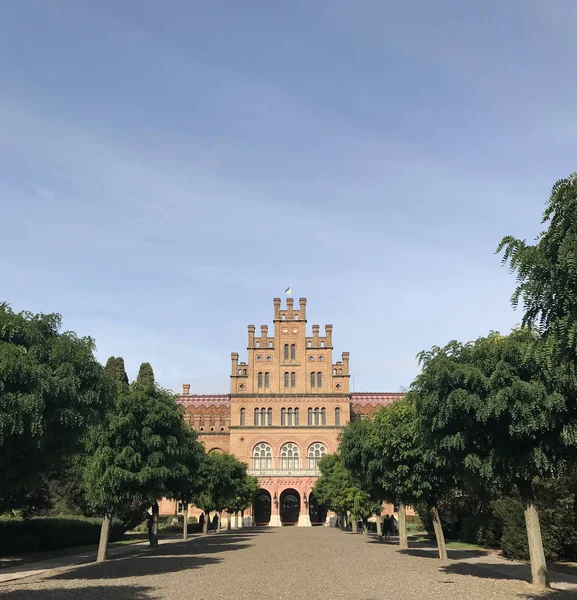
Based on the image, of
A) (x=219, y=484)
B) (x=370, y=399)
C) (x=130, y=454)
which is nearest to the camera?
(x=130, y=454)

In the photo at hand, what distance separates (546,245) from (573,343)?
1.66 metres

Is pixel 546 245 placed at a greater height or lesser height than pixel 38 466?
greater

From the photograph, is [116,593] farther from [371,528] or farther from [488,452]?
[371,528]

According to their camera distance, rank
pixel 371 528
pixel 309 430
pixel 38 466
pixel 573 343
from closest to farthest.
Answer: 1. pixel 573 343
2. pixel 38 466
3. pixel 371 528
4. pixel 309 430

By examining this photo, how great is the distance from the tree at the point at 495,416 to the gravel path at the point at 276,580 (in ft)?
10.2

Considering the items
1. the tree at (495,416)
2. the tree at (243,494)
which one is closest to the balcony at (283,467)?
the tree at (243,494)

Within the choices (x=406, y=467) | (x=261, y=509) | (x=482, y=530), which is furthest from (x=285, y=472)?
(x=406, y=467)

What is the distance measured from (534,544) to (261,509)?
69154 mm

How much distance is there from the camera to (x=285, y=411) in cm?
7925

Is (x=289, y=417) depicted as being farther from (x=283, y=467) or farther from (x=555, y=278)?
(x=555, y=278)

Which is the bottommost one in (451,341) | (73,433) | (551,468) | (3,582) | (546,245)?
(3,582)

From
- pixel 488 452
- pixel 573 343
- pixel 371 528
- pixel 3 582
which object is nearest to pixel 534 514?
pixel 488 452

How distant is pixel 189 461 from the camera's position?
37781 mm

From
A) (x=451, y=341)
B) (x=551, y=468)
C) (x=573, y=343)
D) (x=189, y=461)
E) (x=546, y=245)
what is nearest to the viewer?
(x=573, y=343)
